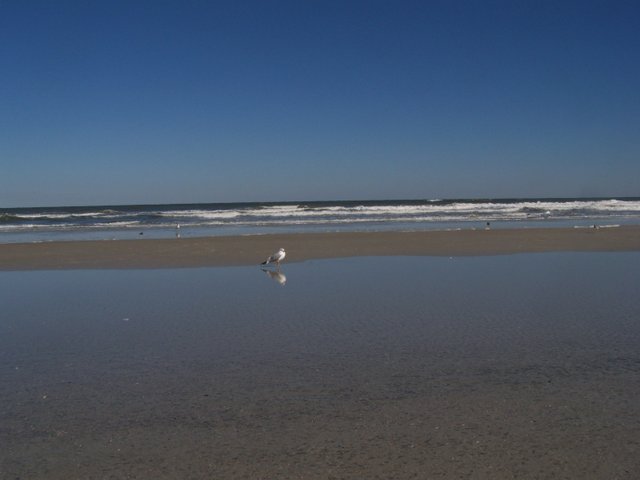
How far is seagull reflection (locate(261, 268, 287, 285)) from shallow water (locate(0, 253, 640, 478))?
1807 millimetres

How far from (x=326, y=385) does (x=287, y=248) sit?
47.5 feet

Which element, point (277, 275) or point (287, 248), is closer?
point (277, 275)

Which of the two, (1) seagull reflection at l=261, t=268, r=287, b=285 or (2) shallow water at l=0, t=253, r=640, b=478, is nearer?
(2) shallow water at l=0, t=253, r=640, b=478

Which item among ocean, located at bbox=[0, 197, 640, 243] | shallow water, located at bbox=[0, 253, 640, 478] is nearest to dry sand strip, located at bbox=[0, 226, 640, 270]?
ocean, located at bbox=[0, 197, 640, 243]

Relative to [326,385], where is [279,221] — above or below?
above

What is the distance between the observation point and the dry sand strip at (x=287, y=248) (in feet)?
52.3

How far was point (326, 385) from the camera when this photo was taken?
5078 millimetres

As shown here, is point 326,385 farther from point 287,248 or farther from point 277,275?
point 287,248

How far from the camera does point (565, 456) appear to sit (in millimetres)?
3762

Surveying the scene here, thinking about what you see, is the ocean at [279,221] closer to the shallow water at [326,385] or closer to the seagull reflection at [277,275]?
the seagull reflection at [277,275]

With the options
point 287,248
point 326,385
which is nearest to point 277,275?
point 287,248

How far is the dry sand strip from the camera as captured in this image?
627 inches

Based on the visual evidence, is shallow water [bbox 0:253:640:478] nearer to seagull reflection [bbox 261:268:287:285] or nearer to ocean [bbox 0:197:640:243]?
seagull reflection [bbox 261:268:287:285]

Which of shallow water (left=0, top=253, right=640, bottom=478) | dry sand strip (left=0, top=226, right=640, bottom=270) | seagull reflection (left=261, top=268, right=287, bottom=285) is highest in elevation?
dry sand strip (left=0, top=226, right=640, bottom=270)
